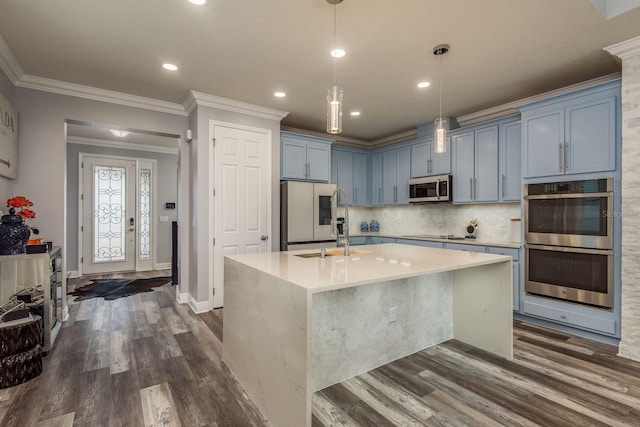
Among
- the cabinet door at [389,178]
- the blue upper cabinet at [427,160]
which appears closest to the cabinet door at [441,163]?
the blue upper cabinet at [427,160]

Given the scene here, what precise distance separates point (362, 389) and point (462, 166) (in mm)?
3398

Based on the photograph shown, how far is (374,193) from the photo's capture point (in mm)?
5930

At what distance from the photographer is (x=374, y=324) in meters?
2.48

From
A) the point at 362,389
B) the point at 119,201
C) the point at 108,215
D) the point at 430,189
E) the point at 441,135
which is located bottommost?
the point at 362,389

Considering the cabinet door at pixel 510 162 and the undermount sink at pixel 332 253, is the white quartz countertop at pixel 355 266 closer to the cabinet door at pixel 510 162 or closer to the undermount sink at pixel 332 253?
the undermount sink at pixel 332 253

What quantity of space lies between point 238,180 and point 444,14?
9.35 ft

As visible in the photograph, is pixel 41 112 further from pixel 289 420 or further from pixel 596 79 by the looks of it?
pixel 596 79

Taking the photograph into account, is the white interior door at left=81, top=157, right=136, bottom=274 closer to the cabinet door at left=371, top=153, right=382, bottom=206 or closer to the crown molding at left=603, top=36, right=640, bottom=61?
the cabinet door at left=371, top=153, right=382, bottom=206

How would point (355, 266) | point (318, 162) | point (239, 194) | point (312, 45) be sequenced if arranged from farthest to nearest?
point (318, 162)
point (239, 194)
point (312, 45)
point (355, 266)

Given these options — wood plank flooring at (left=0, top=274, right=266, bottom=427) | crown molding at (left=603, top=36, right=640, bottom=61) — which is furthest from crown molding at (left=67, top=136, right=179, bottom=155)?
crown molding at (left=603, top=36, right=640, bottom=61)

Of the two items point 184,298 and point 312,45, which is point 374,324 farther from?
point 184,298

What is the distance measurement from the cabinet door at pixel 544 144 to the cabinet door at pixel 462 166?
0.89 metres

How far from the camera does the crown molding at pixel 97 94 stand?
3301 millimetres

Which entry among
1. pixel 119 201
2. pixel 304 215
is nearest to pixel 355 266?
pixel 304 215
